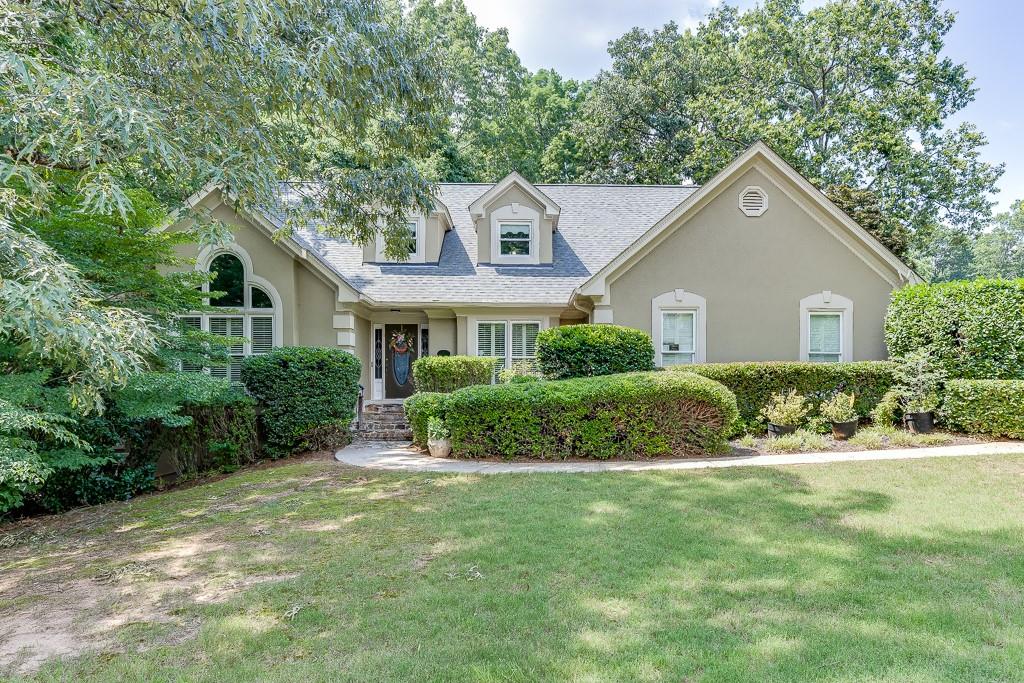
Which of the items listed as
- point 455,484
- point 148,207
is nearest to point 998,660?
point 455,484

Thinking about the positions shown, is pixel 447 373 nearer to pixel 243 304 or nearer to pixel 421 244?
pixel 421 244

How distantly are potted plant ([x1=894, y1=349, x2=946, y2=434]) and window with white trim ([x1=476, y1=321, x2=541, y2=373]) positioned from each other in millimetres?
8050

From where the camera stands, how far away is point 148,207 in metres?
8.29

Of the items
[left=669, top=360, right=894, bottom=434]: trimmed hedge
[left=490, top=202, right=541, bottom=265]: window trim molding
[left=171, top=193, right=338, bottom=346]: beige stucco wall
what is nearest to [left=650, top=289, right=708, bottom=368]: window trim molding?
[left=669, top=360, right=894, bottom=434]: trimmed hedge

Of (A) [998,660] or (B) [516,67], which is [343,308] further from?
(B) [516,67]

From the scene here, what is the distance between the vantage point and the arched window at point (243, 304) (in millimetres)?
12188

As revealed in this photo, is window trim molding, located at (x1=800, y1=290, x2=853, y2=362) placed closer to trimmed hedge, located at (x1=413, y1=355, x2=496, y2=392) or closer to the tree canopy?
trimmed hedge, located at (x1=413, y1=355, x2=496, y2=392)

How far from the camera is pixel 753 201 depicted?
12.3 m

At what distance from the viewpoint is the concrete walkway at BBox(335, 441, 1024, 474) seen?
26.3ft

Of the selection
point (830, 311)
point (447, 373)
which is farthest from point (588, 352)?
point (830, 311)

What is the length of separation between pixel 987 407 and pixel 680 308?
230 inches

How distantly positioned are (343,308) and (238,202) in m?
5.53

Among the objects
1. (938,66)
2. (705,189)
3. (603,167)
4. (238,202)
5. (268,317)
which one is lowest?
(268,317)

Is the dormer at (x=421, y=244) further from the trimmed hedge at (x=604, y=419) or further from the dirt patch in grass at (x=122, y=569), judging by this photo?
the dirt patch in grass at (x=122, y=569)
